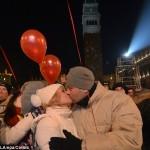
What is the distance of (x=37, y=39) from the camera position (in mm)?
7590

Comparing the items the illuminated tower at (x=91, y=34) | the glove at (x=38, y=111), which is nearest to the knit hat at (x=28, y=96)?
the glove at (x=38, y=111)

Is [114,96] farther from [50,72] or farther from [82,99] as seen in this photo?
[50,72]

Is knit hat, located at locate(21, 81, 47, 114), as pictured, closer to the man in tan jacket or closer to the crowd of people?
the crowd of people

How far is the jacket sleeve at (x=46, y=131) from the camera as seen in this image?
2.39 meters

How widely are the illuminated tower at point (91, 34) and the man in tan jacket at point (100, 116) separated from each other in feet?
175

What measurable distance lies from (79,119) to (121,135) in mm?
424

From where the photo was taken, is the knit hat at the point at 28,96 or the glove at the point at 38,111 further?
the knit hat at the point at 28,96

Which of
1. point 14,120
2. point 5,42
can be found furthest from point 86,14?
point 14,120

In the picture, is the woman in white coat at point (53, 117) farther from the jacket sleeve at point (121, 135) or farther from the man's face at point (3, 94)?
the man's face at point (3, 94)

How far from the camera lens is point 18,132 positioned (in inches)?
116

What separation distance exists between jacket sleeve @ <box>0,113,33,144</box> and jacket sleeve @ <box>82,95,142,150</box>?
1.69ft

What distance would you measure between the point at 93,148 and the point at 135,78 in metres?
14.1

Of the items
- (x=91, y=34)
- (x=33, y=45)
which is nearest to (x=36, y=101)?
(x=33, y=45)

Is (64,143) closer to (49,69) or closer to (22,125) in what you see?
(22,125)
